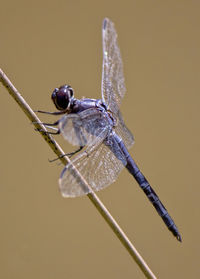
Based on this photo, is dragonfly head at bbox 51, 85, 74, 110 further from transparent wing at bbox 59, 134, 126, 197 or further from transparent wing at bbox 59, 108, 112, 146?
transparent wing at bbox 59, 134, 126, 197

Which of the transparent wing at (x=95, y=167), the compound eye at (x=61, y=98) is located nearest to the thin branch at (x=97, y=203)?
the transparent wing at (x=95, y=167)

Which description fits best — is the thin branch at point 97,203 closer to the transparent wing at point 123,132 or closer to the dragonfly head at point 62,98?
the dragonfly head at point 62,98

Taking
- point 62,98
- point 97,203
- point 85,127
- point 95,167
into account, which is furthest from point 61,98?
point 97,203

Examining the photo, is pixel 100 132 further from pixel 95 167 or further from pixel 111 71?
pixel 111 71

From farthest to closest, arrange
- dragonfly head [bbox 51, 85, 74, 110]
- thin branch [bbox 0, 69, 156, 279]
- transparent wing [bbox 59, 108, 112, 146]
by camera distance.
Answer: dragonfly head [bbox 51, 85, 74, 110], transparent wing [bbox 59, 108, 112, 146], thin branch [bbox 0, 69, 156, 279]

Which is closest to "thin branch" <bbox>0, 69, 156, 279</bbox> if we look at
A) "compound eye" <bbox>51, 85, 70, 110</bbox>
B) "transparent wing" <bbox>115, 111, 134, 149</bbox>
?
"compound eye" <bbox>51, 85, 70, 110</bbox>

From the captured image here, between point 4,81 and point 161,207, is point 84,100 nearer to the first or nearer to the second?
point 4,81

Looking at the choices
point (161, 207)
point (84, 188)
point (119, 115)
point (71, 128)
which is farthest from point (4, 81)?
point (161, 207)
